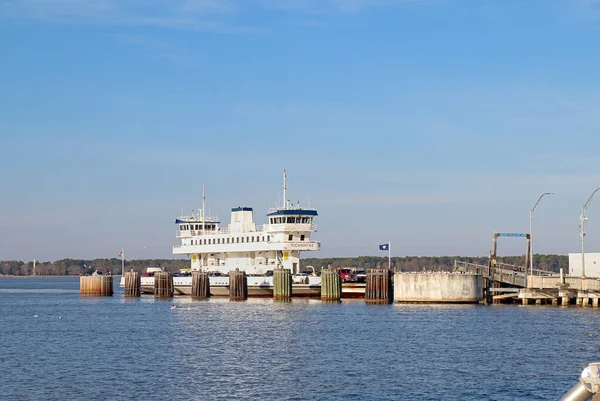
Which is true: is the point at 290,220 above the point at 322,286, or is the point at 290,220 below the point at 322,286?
above

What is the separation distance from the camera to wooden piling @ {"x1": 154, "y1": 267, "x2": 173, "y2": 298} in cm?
10856

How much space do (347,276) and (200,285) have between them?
17899mm

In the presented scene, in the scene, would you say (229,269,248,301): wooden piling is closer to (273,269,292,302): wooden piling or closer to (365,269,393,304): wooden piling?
(273,269,292,302): wooden piling

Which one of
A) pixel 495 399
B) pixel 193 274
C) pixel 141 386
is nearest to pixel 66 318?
pixel 193 274

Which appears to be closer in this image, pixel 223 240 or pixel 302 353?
pixel 302 353

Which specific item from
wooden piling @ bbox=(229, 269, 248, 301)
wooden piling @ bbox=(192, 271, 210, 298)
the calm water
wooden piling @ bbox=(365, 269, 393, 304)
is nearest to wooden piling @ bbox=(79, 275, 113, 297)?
wooden piling @ bbox=(192, 271, 210, 298)

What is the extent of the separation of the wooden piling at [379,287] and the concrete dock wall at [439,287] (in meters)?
5.23

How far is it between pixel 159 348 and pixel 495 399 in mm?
25388

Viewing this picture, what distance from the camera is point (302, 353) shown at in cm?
4988

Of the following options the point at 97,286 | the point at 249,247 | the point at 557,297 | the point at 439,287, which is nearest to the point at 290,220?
the point at 249,247

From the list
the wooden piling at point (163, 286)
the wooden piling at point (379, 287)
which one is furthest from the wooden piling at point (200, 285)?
the wooden piling at point (379, 287)

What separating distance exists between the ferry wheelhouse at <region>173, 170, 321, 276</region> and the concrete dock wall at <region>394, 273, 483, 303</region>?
59.0 ft

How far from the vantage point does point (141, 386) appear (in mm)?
37625

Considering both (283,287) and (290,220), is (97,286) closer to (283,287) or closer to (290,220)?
(290,220)
